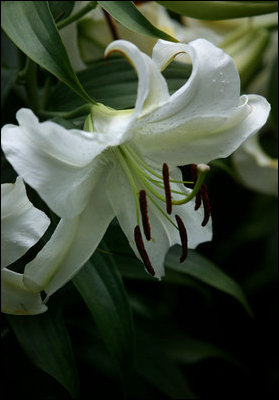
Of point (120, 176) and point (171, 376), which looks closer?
point (120, 176)

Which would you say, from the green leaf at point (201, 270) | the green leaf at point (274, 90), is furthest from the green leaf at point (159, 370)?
the green leaf at point (274, 90)

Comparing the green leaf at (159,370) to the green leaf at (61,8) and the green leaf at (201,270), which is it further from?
the green leaf at (61,8)

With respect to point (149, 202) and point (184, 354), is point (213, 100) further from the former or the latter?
point (184, 354)

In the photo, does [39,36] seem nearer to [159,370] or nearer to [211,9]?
[211,9]

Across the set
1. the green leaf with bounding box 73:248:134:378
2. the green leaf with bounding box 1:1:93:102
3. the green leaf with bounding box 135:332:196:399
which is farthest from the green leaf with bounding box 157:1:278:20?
the green leaf with bounding box 135:332:196:399

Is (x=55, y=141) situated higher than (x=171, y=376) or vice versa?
(x=55, y=141)

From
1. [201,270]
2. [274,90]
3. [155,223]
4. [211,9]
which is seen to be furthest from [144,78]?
[274,90]

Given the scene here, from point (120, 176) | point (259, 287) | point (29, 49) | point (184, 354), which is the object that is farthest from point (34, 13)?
point (259, 287)
